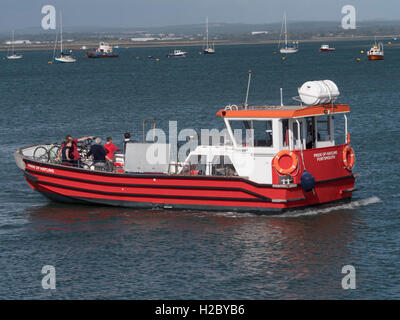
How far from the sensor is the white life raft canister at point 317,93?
998 inches

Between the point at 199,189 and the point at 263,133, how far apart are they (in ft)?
8.90

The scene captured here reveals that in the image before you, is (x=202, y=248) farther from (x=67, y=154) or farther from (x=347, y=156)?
(x=67, y=154)

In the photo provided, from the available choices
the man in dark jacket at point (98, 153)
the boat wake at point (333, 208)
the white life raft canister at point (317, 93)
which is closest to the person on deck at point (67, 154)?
the man in dark jacket at point (98, 153)

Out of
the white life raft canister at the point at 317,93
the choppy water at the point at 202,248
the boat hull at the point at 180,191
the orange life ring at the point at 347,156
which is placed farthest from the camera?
the orange life ring at the point at 347,156

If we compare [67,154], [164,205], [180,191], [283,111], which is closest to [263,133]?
[283,111]

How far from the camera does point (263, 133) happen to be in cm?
2520

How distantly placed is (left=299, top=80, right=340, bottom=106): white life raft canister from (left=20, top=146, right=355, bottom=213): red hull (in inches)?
64.4

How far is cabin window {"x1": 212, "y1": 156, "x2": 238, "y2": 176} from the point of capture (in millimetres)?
25391

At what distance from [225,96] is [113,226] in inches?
2067

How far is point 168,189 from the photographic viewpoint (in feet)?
83.9

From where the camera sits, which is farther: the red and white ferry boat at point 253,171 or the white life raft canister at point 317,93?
the white life raft canister at point 317,93

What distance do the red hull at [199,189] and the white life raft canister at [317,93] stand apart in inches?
64.4

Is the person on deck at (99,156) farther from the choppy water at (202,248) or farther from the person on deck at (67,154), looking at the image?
the choppy water at (202,248)
